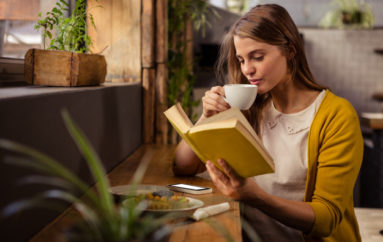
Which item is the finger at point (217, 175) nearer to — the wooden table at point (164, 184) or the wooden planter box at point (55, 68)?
the wooden table at point (164, 184)

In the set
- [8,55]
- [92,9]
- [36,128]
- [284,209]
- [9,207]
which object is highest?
[92,9]

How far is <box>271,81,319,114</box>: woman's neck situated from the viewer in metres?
1.52

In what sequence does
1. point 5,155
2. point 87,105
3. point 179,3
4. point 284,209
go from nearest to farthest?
point 5,155, point 284,209, point 87,105, point 179,3

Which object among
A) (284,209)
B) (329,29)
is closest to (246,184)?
(284,209)

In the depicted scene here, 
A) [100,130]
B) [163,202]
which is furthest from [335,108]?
[100,130]

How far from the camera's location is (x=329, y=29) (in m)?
4.71

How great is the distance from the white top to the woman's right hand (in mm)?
277

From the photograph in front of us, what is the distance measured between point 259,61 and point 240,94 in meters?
0.23

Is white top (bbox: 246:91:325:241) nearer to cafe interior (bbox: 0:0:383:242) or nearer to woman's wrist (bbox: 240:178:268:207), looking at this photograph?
cafe interior (bbox: 0:0:383:242)

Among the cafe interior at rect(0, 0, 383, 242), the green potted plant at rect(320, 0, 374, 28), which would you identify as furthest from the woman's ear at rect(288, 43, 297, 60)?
the green potted plant at rect(320, 0, 374, 28)

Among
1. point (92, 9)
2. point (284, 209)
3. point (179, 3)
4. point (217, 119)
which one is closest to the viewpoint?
point (217, 119)

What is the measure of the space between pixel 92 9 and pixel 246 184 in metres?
1.24

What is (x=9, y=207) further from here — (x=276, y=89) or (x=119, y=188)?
(x=276, y=89)

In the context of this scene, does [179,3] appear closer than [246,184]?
No
